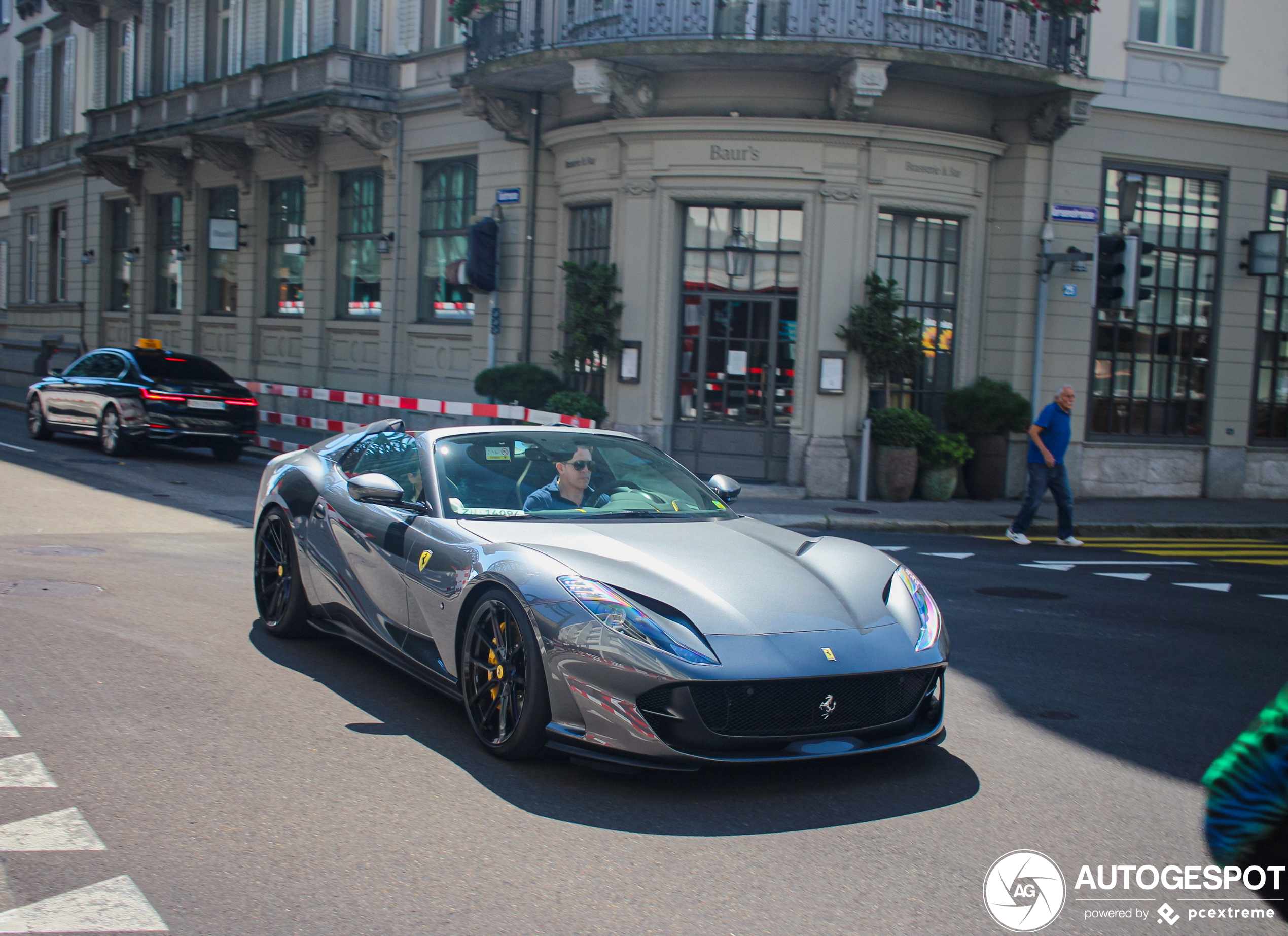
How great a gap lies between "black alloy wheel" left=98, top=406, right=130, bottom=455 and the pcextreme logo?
15.7 m

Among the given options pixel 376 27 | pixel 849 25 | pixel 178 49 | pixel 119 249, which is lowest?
pixel 119 249

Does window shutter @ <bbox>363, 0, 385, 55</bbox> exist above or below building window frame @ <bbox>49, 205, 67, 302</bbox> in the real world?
above

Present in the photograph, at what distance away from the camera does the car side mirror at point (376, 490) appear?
556cm

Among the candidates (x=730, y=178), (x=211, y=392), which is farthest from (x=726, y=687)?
(x=211, y=392)

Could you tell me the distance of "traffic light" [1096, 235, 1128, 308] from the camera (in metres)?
15.4

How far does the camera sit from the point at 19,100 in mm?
38125

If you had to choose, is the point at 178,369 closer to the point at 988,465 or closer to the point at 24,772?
the point at 988,465

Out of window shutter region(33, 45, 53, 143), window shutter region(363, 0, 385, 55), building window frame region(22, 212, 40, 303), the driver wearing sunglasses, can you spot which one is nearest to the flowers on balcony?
window shutter region(363, 0, 385, 55)

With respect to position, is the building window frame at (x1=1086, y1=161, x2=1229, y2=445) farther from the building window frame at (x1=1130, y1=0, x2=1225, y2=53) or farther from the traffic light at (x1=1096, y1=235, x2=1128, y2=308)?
the traffic light at (x1=1096, y1=235, x2=1128, y2=308)

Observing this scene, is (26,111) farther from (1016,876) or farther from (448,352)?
(1016,876)

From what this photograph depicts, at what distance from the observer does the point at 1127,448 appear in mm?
18172

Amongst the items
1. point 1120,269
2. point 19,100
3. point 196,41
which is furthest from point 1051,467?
point 19,100

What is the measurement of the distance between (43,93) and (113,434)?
24.3 metres

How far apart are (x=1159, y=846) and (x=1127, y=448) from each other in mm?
15207
